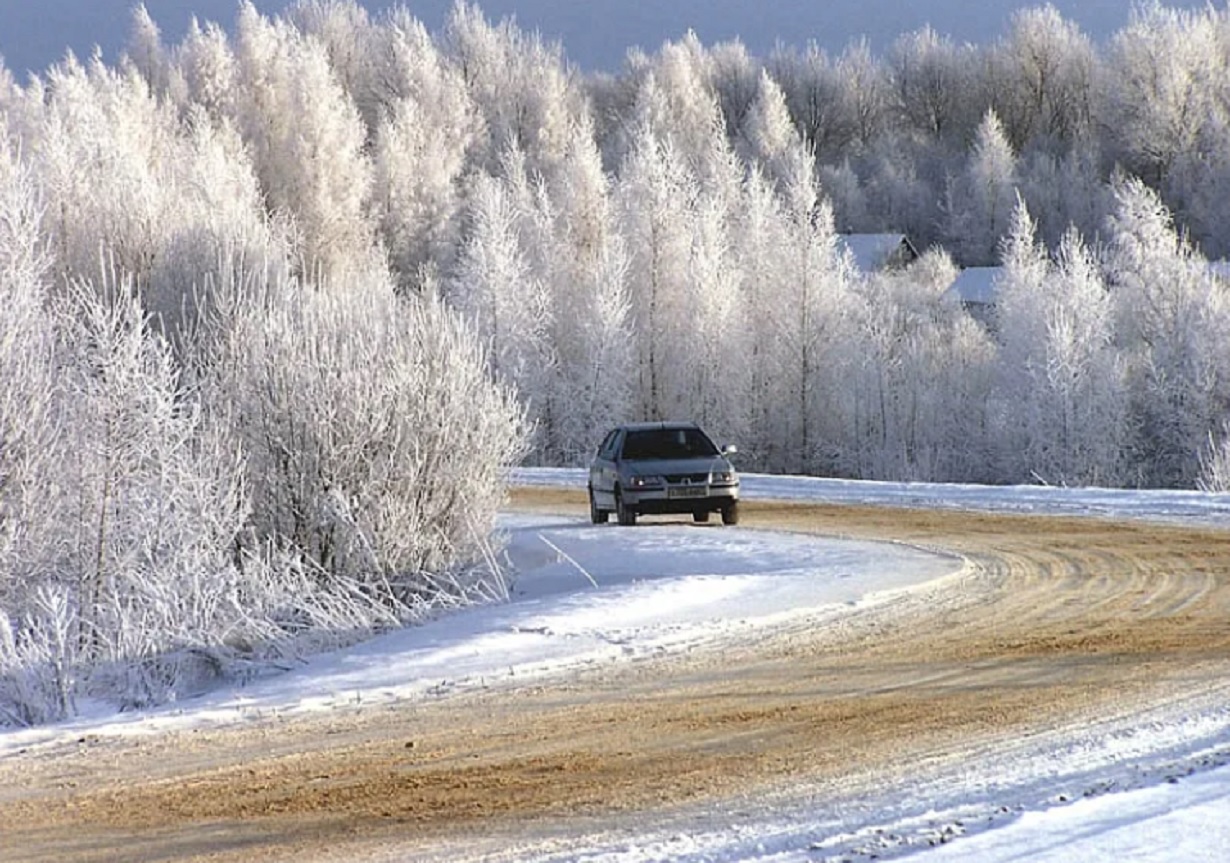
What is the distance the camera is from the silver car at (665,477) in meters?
25.6

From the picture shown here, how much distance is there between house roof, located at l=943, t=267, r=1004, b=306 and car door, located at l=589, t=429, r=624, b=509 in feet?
154

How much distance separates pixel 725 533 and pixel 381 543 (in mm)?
5988

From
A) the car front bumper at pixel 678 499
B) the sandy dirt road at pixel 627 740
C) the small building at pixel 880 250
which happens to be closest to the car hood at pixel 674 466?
the car front bumper at pixel 678 499

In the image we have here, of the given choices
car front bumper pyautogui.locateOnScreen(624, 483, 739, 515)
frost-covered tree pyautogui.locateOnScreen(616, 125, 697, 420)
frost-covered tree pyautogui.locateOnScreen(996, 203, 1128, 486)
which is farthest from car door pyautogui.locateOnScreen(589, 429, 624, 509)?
frost-covered tree pyautogui.locateOnScreen(616, 125, 697, 420)

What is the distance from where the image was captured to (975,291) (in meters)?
79.0

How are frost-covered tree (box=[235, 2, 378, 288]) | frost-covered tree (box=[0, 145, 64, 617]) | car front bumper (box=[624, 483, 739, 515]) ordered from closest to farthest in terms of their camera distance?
1. frost-covered tree (box=[0, 145, 64, 617])
2. car front bumper (box=[624, 483, 739, 515])
3. frost-covered tree (box=[235, 2, 378, 288])

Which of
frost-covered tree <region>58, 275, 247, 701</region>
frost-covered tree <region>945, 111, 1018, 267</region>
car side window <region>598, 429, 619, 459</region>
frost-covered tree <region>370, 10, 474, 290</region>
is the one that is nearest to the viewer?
frost-covered tree <region>58, 275, 247, 701</region>

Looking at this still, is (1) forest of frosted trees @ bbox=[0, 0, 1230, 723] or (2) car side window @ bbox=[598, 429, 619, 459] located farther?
(2) car side window @ bbox=[598, 429, 619, 459]

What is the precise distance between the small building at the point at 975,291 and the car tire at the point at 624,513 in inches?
1573

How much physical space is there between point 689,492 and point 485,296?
29.7 m

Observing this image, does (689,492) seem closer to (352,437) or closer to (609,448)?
(609,448)

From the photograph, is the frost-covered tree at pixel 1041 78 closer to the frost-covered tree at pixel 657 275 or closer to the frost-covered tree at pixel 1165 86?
the frost-covered tree at pixel 1165 86

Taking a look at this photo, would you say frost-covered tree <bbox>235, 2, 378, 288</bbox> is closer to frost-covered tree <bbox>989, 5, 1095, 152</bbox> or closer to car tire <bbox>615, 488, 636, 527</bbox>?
car tire <bbox>615, 488, 636, 527</bbox>

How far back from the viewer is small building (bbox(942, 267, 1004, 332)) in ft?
218
